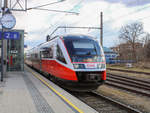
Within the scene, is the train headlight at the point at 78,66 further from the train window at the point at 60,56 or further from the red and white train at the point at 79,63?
the train window at the point at 60,56

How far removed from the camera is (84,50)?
29.4 feet

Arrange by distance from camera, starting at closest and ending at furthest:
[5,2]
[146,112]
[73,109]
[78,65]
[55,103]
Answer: [73,109], [55,103], [146,112], [78,65], [5,2]

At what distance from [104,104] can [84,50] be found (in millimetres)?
2734

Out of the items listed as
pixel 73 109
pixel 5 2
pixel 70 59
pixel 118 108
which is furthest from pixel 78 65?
pixel 5 2

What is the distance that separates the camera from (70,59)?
852 centimetres

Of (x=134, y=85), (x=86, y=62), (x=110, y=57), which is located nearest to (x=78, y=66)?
(x=86, y=62)

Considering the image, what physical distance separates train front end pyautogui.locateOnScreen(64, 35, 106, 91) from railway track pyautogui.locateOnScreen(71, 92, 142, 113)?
520 mm

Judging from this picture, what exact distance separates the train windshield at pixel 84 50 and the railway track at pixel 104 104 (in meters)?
1.76

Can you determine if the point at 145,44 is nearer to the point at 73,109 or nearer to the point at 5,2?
the point at 5,2

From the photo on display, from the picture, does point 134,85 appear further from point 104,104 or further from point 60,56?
point 60,56

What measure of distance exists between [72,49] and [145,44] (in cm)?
4615

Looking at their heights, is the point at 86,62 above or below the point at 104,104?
above

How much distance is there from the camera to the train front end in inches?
325

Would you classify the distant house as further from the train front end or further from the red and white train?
the train front end
